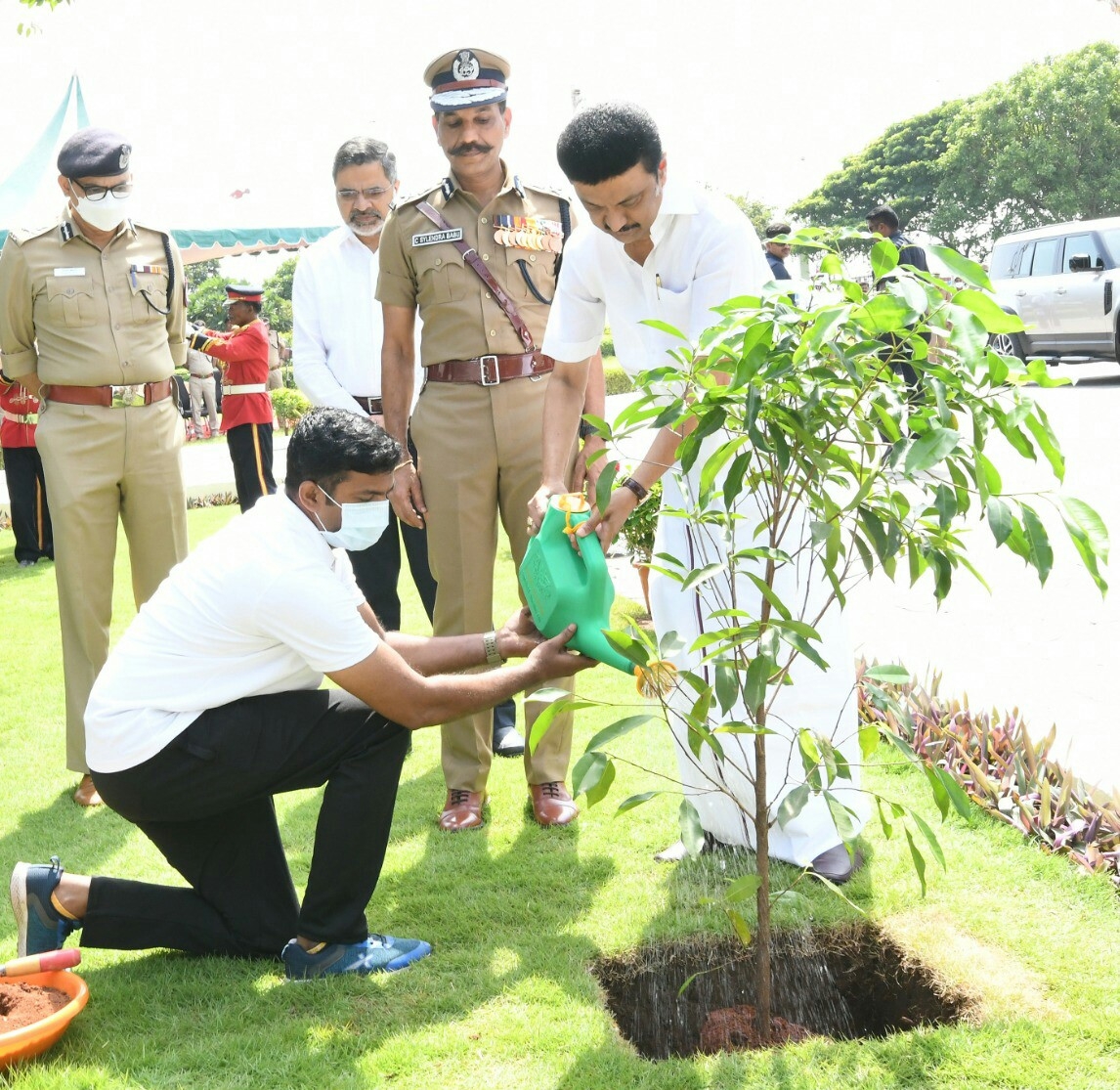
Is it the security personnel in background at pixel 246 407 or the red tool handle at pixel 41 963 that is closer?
the red tool handle at pixel 41 963

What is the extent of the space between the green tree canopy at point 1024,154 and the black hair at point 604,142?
43.1m

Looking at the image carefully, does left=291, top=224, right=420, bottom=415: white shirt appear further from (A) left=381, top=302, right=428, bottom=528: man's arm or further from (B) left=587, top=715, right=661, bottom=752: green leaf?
(B) left=587, top=715, right=661, bottom=752: green leaf

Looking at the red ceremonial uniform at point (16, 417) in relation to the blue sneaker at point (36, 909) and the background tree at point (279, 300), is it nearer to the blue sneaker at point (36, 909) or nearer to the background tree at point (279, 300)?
the blue sneaker at point (36, 909)

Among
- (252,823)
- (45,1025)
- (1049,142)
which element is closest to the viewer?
(45,1025)

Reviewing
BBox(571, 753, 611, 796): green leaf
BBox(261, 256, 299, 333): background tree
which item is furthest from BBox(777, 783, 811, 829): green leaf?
BBox(261, 256, 299, 333): background tree

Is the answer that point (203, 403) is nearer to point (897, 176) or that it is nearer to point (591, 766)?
point (591, 766)

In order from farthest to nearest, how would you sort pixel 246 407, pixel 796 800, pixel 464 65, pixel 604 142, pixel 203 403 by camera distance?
pixel 203 403
pixel 246 407
pixel 464 65
pixel 604 142
pixel 796 800

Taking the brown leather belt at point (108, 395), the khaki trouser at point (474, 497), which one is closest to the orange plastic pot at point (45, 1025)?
the khaki trouser at point (474, 497)

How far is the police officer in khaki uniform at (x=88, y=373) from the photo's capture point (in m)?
4.30

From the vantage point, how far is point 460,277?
382cm

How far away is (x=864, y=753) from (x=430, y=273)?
2.16 metres

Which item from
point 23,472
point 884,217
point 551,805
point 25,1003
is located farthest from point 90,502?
point 884,217

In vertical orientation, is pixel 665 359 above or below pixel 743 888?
above

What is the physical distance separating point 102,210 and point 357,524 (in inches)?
82.9
